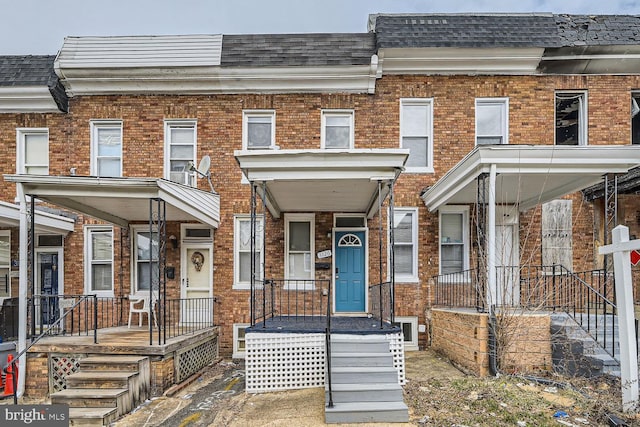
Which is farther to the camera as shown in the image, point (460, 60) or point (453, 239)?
point (453, 239)

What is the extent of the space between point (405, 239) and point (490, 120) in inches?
142

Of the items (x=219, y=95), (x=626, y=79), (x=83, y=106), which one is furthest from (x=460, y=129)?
(x=83, y=106)

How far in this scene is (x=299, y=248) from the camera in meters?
11.0

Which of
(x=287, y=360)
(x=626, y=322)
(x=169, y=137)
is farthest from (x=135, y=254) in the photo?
(x=626, y=322)

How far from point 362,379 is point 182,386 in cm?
343

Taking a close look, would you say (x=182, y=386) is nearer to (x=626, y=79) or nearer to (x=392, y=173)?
(x=392, y=173)

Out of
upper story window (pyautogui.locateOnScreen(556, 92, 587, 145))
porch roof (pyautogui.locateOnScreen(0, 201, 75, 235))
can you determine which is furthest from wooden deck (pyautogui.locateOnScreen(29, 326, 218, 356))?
upper story window (pyautogui.locateOnScreen(556, 92, 587, 145))

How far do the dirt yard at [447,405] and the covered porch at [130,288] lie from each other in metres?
0.96

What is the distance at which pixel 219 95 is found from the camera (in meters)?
11.2

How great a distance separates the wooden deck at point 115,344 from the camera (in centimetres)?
746

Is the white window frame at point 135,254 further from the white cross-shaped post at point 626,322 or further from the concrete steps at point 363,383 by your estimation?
Result: the white cross-shaped post at point 626,322

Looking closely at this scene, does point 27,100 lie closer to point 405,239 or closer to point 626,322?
point 405,239

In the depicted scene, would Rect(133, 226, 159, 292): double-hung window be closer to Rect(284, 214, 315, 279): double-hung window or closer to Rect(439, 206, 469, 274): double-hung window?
Rect(284, 214, 315, 279): double-hung window

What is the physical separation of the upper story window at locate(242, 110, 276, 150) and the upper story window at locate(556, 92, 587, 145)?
23.3ft
